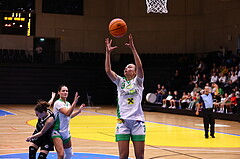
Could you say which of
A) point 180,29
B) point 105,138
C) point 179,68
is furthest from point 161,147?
point 180,29

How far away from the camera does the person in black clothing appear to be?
6.37 m

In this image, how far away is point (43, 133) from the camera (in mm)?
6391

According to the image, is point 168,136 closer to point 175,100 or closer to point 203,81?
point 175,100

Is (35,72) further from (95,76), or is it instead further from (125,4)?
(125,4)

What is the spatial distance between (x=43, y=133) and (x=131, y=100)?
1.43m

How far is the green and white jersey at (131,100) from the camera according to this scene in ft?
19.7

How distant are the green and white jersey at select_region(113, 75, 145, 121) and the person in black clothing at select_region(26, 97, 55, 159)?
44.0 inches

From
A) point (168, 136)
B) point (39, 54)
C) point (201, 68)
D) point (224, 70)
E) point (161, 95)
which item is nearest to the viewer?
point (168, 136)

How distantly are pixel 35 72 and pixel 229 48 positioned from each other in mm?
13417

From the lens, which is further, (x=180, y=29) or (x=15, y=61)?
(x=180, y=29)

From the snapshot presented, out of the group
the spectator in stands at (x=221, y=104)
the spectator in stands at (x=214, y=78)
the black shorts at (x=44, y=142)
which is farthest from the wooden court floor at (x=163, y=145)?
the spectator in stands at (x=214, y=78)

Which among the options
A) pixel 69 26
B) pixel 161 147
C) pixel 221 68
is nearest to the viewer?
pixel 161 147

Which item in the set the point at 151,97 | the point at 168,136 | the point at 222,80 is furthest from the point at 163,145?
the point at 151,97

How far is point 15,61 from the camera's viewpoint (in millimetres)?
29938
